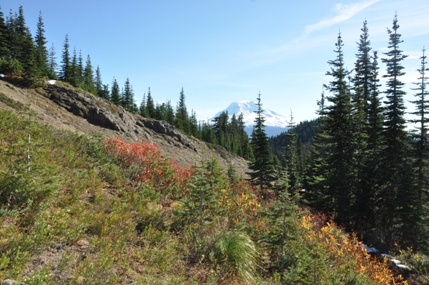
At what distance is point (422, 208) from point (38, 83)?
4238 cm

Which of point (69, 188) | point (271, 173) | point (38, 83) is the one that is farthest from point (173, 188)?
point (38, 83)

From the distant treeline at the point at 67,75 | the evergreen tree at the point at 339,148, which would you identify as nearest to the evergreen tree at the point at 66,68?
the distant treeline at the point at 67,75

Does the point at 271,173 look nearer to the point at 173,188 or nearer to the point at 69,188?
the point at 173,188

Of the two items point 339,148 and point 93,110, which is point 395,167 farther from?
point 93,110

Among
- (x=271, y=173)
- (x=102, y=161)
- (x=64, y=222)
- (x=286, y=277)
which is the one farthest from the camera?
(x=271, y=173)

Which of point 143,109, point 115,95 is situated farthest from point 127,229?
point 143,109

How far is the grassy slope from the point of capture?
14.2 feet

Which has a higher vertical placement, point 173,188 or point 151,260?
point 173,188

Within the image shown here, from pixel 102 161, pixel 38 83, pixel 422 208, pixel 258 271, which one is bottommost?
pixel 422 208

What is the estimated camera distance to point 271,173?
98.9 ft

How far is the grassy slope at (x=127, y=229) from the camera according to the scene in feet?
14.2

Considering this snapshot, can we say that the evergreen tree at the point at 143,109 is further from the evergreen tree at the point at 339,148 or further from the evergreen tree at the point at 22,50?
the evergreen tree at the point at 339,148

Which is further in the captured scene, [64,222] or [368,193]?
[368,193]

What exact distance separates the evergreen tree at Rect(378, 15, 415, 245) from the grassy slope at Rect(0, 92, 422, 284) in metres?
13.6
